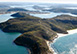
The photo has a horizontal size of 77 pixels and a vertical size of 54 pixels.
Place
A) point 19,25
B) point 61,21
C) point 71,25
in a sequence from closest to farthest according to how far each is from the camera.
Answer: point 19,25 → point 71,25 → point 61,21

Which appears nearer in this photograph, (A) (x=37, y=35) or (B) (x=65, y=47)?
(B) (x=65, y=47)

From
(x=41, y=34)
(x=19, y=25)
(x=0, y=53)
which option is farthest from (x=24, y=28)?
(x=0, y=53)

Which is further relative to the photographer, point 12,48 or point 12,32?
point 12,32

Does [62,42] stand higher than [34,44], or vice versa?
[34,44]

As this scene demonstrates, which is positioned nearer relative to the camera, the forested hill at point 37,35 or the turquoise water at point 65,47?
the forested hill at point 37,35

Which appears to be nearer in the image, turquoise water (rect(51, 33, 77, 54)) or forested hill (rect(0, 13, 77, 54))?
forested hill (rect(0, 13, 77, 54))

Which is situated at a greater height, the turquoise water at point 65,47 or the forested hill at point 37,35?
the forested hill at point 37,35

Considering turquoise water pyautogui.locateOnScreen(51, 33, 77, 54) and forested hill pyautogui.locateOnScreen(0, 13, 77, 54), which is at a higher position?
forested hill pyautogui.locateOnScreen(0, 13, 77, 54)

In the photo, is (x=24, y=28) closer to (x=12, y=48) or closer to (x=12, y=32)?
(x=12, y=32)

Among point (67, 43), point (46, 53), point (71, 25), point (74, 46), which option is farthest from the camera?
point (71, 25)

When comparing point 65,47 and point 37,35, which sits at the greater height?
point 37,35
